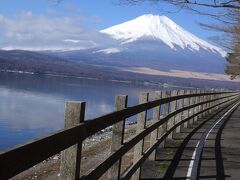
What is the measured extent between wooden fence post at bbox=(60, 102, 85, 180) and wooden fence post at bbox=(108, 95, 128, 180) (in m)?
1.71

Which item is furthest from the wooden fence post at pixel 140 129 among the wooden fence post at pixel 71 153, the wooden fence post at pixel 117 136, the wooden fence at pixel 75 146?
the wooden fence post at pixel 71 153

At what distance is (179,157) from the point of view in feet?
31.7

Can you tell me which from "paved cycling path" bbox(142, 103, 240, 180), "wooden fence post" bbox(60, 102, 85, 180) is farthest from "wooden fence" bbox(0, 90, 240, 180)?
"paved cycling path" bbox(142, 103, 240, 180)

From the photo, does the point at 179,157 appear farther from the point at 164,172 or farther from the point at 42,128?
the point at 42,128

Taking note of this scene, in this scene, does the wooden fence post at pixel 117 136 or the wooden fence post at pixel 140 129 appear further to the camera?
the wooden fence post at pixel 140 129

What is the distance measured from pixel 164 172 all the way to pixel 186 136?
5224 mm

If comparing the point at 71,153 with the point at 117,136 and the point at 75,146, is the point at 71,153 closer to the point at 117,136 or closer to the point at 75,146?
the point at 75,146

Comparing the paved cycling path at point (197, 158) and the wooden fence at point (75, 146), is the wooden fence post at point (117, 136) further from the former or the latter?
the paved cycling path at point (197, 158)

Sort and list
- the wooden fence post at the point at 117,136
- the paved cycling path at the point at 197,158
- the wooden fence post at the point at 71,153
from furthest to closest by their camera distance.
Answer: the paved cycling path at the point at 197,158, the wooden fence post at the point at 117,136, the wooden fence post at the point at 71,153

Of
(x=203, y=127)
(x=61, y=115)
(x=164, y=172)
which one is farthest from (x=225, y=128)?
(x=61, y=115)

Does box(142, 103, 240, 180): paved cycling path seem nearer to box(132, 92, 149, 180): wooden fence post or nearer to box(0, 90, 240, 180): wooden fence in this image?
box(132, 92, 149, 180): wooden fence post

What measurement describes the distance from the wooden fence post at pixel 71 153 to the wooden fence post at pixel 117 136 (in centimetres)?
171

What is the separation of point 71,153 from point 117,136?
1.89m

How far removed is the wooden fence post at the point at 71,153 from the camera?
3961mm
